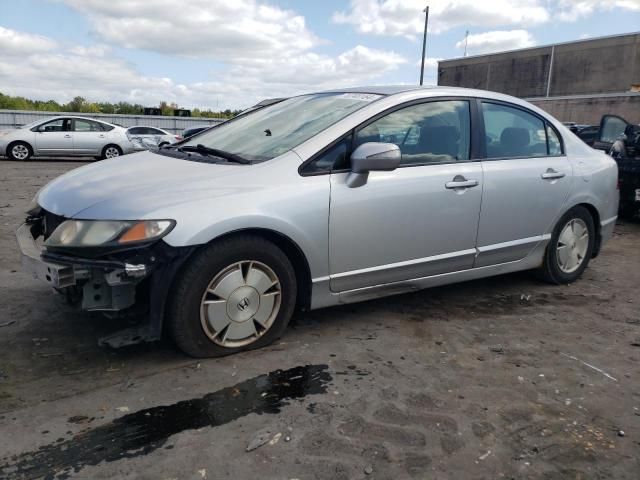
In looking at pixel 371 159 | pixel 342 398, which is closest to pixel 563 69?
pixel 371 159

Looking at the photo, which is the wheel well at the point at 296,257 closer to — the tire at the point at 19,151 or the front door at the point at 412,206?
the front door at the point at 412,206

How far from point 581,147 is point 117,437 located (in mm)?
4300

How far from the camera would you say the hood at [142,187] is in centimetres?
300

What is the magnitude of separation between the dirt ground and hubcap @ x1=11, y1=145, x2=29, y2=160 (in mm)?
14438

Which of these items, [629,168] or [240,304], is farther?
[629,168]

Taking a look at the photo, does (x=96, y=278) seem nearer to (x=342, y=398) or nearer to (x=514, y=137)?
(x=342, y=398)

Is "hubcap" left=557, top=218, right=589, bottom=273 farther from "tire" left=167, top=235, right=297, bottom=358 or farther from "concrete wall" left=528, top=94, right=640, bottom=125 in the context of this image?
"concrete wall" left=528, top=94, right=640, bottom=125

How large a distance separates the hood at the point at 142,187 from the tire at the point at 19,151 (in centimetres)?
1508

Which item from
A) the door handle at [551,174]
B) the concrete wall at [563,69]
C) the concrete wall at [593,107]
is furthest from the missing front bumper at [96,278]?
the concrete wall at [563,69]

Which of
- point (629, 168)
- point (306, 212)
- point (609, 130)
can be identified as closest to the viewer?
point (306, 212)

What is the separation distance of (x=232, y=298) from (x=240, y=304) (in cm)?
7

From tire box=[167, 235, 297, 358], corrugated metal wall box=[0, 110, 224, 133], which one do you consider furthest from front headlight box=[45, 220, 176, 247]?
corrugated metal wall box=[0, 110, 224, 133]

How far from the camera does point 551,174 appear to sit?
450 centimetres

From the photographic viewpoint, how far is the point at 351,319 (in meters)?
3.97
